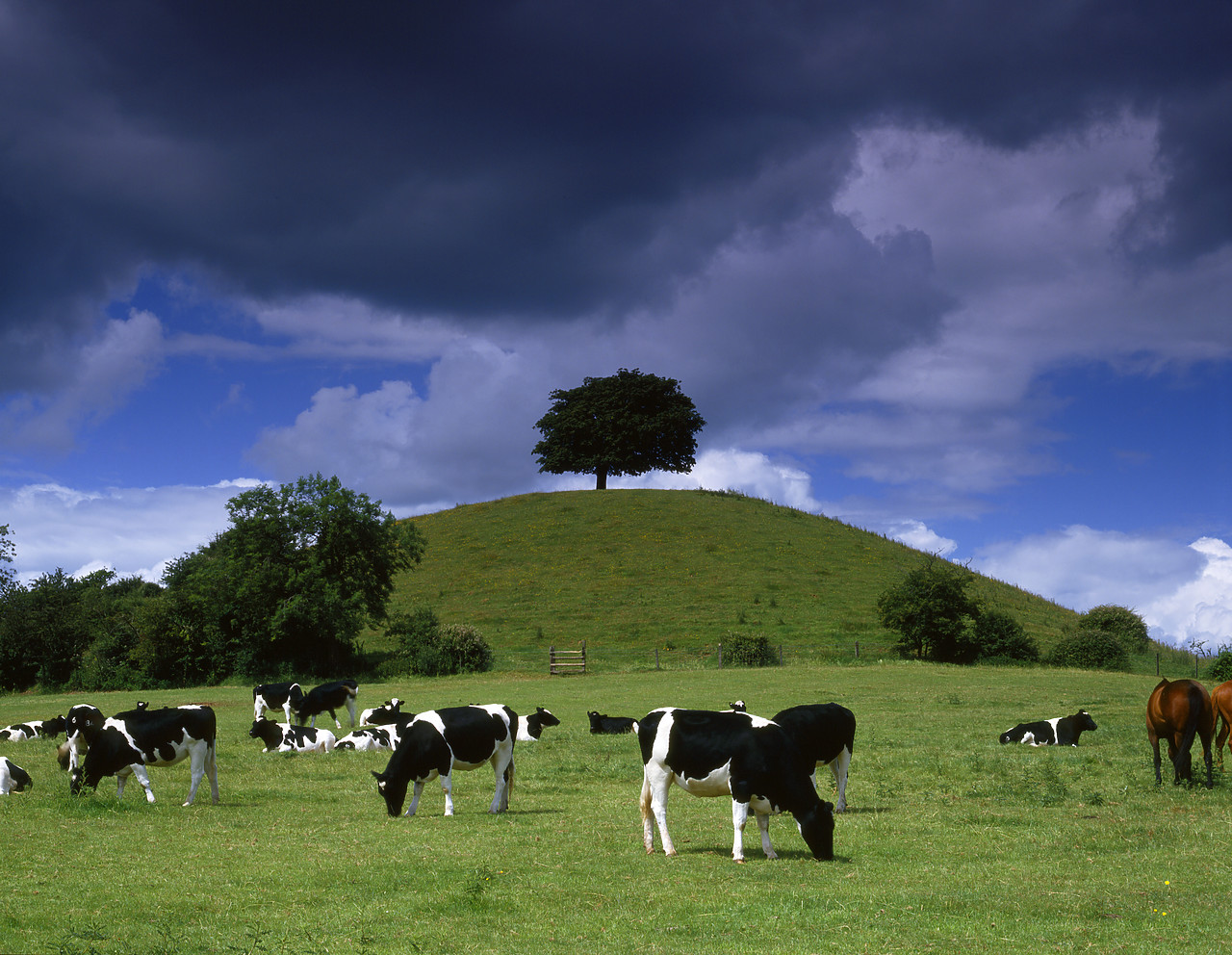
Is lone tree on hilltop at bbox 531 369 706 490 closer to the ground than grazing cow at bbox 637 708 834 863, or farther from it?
farther from it

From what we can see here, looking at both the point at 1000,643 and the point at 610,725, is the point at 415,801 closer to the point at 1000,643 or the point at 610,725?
the point at 610,725

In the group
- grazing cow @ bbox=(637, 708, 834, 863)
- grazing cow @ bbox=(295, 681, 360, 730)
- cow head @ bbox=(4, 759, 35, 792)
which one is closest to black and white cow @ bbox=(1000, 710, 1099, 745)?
grazing cow @ bbox=(637, 708, 834, 863)

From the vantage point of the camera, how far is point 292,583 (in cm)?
5516

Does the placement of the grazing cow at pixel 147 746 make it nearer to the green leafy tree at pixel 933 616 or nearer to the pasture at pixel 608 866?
the pasture at pixel 608 866

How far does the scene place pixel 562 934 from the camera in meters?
8.19

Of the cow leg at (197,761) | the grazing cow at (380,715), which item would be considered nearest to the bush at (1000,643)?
the grazing cow at (380,715)

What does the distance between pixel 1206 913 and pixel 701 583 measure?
65.6 m

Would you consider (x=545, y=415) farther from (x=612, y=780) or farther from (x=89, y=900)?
(x=89, y=900)

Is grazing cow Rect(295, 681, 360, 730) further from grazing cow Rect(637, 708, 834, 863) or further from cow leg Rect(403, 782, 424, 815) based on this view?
grazing cow Rect(637, 708, 834, 863)

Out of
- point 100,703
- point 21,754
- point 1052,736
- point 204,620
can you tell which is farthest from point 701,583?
point 21,754

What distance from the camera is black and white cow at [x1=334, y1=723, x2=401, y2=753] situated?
24.2 metres

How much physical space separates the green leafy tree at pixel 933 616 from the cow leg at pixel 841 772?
4423cm

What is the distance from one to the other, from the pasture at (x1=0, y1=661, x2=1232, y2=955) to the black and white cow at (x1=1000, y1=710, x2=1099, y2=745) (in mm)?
2122

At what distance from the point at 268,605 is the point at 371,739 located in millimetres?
34105
